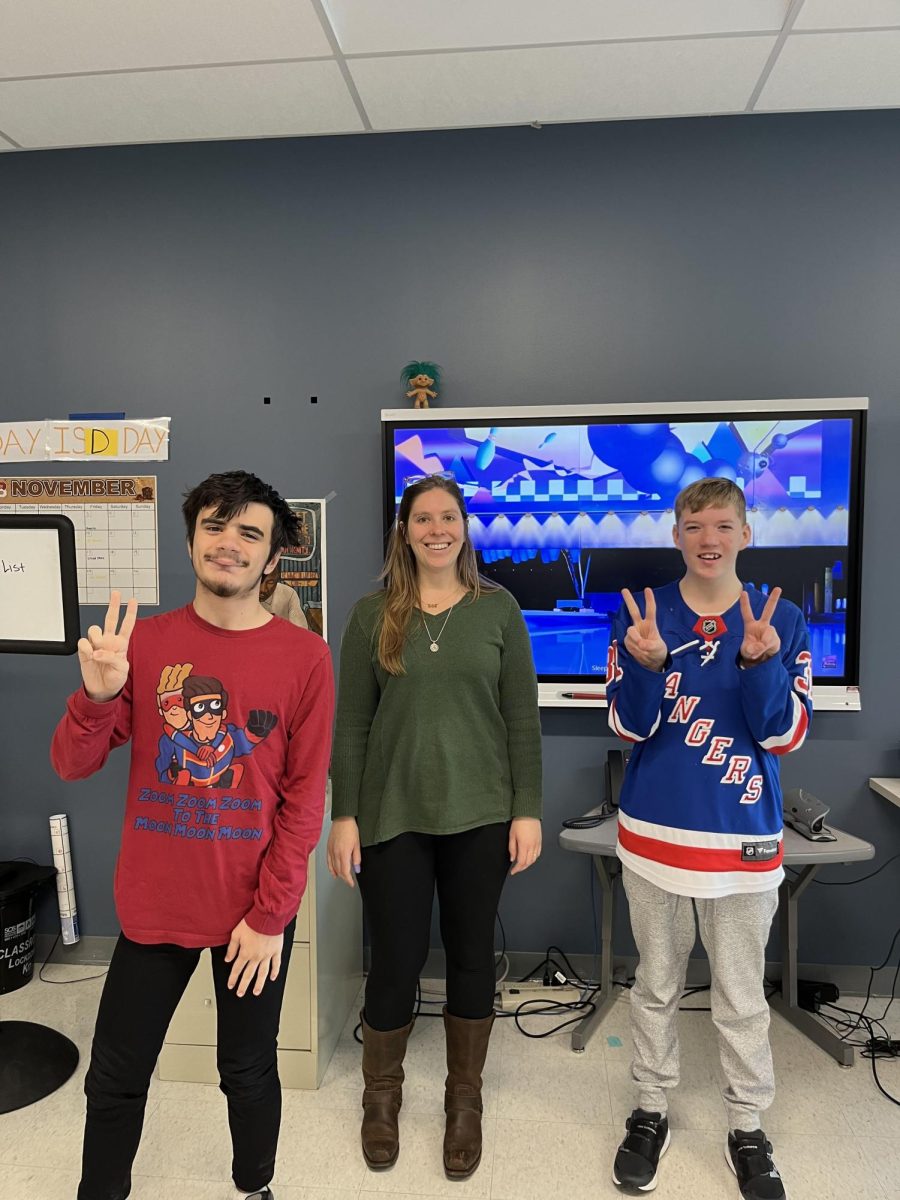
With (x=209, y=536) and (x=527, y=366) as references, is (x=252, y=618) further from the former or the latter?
(x=527, y=366)

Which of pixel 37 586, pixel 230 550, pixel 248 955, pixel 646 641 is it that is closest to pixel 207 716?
pixel 230 550

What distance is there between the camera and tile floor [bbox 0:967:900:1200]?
1.78 meters

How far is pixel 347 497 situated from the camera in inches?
107

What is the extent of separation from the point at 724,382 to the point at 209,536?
1.79m

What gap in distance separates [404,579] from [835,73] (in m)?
Answer: 1.87

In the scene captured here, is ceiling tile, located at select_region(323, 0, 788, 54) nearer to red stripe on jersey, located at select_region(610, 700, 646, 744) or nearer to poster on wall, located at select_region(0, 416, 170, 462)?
poster on wall, located at select_region(0, 416, 170, 462)

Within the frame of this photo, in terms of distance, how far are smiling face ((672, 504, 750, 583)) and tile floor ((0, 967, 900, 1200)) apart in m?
1.34

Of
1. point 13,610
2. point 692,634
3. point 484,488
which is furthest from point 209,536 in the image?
point 484,488

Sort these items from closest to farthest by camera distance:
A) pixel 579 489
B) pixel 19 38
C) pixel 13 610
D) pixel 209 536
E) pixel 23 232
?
pixel 209 536, pixel 13 610, pixel 19 38, pixel 579 489, pixel 23 232

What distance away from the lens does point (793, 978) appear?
245 centimetres

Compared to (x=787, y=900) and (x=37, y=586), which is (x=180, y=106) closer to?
(x=37, y=586)

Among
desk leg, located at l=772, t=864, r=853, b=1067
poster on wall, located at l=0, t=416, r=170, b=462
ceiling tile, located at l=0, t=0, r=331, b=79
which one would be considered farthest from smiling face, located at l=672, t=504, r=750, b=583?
poster on wall, located at l=0, t=416, r=170, b=462

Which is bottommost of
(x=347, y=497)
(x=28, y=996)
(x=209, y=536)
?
(x=28, y=996)

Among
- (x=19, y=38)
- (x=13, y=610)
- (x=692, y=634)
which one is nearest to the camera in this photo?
(x=692, y=634)
